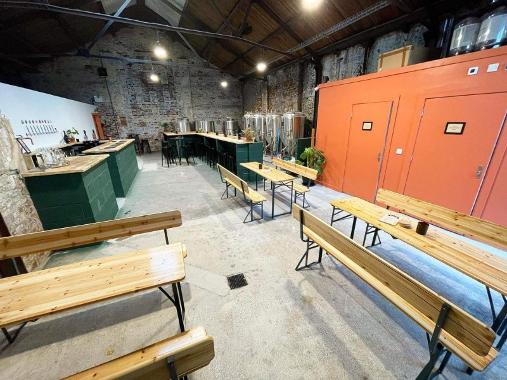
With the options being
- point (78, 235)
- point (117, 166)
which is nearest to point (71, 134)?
point (117, 166)

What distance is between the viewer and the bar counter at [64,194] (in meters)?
2.79

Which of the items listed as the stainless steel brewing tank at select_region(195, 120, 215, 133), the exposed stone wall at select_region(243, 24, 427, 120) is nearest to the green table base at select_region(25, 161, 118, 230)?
the exposed stone wall at select_region(243, 24, 427, 120)

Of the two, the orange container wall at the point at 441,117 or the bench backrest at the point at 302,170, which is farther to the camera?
the bench backrest at the point at 302,170

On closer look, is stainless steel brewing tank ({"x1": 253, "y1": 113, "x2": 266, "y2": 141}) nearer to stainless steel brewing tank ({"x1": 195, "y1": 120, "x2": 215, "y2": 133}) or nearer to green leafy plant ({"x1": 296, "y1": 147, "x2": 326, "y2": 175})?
stainless steel brewing tank ({"x1": 195, "y1": 120, "x2": 215, "y2": 133})

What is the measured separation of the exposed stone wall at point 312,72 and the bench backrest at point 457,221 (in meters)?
3.88

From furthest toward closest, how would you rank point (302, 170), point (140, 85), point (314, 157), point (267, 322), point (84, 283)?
point (140, 85) < point (314, 157) < point (302, 170) < point (267, 322) < point (84, 283)

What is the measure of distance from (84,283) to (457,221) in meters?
3.50

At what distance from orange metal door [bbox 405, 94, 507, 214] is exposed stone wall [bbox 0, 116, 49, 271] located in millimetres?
5832

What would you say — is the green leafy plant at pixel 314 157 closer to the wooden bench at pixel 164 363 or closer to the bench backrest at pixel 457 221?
the bench backrest at pixel 457 221

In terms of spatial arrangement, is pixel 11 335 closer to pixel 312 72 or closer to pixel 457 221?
pixel 457 221

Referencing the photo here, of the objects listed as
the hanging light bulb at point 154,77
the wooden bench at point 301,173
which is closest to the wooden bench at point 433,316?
the wooden bench at point 301,173

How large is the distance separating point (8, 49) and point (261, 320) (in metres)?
12.3

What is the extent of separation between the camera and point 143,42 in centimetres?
1102

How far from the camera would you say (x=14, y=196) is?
2.54m
